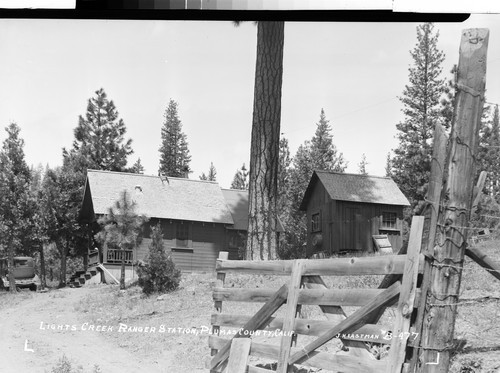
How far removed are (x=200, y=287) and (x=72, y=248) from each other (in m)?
2.23

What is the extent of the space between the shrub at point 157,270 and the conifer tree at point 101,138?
1253mm

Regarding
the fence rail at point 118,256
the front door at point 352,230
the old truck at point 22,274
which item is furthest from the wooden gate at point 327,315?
the old truck at point 22,274

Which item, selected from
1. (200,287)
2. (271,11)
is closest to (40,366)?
(200,287)

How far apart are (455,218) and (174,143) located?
374 cm

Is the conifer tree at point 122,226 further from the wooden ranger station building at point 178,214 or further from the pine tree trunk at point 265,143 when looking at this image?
the pine tree trunk at point 265,143

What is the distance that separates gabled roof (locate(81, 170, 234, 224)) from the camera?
346 inches

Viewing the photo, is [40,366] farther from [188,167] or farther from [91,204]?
[188,167]

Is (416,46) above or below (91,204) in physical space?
above

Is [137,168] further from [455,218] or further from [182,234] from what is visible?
[455,218]

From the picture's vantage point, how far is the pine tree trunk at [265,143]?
7.51m

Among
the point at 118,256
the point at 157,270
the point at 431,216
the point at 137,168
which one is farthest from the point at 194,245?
the point at 431,216

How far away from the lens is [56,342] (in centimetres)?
835

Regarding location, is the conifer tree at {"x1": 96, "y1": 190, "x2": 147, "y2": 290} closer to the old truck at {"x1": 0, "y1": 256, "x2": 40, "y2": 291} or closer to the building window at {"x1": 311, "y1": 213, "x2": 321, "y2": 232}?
the old truck at {"x1": 0, "y1": 256, "x2": 40, "y2": 291}

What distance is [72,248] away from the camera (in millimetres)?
9336
